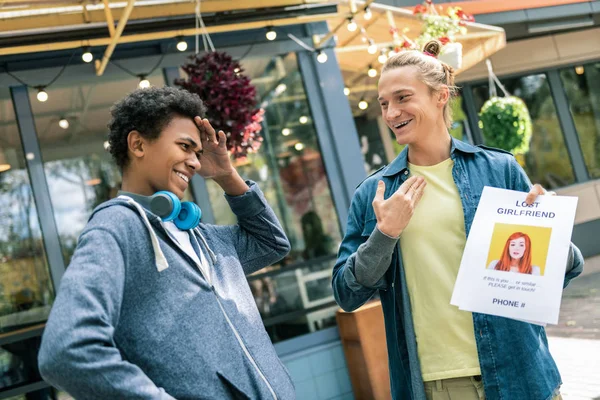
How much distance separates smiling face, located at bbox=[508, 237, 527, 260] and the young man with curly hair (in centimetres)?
86

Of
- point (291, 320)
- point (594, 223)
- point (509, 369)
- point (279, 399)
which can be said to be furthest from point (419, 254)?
point (594, 223)

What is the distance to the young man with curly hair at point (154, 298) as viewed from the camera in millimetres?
1477

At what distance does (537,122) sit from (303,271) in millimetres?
7449

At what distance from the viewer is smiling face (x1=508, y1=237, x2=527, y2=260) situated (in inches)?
86.4

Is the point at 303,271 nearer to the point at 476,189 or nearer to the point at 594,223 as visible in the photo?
the point at 476,189

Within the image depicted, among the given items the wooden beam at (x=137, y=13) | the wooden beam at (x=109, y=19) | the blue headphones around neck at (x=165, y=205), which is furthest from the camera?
the wooden beam at (x=137, y=13)

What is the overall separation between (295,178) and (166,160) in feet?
16.2

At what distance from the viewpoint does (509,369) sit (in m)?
2.18

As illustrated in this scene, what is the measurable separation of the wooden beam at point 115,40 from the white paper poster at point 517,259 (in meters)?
3.48

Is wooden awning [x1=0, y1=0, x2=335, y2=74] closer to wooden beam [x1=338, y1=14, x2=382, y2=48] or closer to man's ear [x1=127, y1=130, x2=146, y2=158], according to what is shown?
wooden beam [x1=338, y1=14, x2=382, y2=48]

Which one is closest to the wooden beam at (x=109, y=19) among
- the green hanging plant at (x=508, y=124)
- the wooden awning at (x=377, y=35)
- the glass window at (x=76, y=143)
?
the glass window at (x=76, y=143)

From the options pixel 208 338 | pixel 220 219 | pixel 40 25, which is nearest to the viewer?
pixel 208 338

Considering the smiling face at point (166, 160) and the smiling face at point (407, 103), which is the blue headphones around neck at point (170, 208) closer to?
the smiling face at point (166, 160)

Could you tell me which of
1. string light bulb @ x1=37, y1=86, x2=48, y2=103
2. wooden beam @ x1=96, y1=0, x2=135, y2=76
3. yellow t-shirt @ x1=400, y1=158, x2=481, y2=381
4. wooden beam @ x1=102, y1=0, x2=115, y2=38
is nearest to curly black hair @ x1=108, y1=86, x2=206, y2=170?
yellow t-shirt @ x1=400, y1=158, x2=481, y2=381
